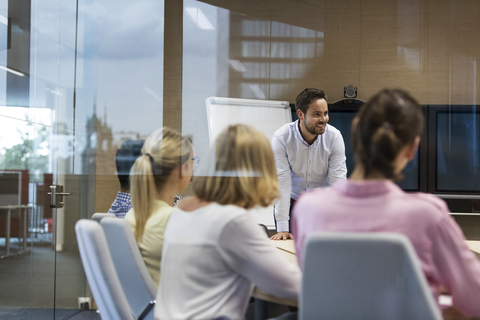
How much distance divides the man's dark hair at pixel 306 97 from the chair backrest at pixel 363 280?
1.91m

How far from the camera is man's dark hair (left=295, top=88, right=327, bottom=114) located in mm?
2896

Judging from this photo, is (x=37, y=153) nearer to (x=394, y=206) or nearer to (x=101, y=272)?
(x=101, y=272)

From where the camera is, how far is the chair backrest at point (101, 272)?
1.67m

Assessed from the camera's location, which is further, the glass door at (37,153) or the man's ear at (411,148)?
the glass door at (37,153)

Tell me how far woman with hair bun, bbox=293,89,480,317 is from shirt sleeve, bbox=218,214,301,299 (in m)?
0.13

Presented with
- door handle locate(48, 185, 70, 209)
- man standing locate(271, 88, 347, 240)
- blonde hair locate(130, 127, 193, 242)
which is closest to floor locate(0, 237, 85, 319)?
door handle locate(48, 185, 70, 209)

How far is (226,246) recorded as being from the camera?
124 centimetres

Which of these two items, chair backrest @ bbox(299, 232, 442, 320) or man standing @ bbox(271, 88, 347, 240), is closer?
chair backrest @ bbox(299, 232, 442, 320)

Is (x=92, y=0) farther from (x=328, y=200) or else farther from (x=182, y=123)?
(x=328, y=200)

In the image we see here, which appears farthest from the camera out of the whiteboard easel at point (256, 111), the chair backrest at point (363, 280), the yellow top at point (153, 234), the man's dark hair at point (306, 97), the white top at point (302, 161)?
the man's dark hair at point (306, 97)

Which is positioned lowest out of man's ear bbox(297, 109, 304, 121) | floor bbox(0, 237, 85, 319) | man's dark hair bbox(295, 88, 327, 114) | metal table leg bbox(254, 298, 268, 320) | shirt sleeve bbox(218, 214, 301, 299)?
floor bbox(0, 237, 85, 319)

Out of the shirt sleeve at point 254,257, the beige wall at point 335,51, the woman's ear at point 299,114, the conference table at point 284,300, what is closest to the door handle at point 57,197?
the beige wall at point 335,51

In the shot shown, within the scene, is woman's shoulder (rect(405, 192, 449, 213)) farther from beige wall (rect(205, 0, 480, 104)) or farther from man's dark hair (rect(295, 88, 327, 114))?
man's dark hair (rect(295, 88, 327, 114))

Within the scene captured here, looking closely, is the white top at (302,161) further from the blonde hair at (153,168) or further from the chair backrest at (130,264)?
the chair backrest at (130,264)
